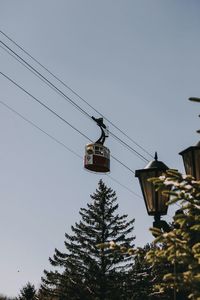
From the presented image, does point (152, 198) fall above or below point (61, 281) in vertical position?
below

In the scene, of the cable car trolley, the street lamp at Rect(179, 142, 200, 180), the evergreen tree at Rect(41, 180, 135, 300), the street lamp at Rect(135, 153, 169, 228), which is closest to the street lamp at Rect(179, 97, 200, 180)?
the street lamp at Rect(179, 142, 200, 180)

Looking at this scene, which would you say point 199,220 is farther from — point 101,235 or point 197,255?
point 101,235

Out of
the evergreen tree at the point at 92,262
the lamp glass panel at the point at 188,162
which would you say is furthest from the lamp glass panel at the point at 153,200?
the evergreen tree at the point at 92,262

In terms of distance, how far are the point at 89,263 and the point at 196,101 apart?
38.8m

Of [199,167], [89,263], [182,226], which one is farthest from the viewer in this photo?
[89,263]

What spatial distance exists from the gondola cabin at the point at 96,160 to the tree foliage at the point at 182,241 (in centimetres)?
1112

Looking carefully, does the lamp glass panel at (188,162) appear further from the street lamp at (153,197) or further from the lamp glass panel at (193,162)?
the street lamp at (153,197)

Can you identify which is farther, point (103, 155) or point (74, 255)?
point (74, 255)

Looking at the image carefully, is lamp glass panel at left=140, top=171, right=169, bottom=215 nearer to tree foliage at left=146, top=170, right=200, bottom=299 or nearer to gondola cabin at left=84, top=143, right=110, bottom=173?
tree foliage at left=146, top=170, right=200, bottom=299

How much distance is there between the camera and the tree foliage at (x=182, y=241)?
142 inches

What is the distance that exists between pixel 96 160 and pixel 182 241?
38.9 ft

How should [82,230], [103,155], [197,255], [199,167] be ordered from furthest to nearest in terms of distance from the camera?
[82,230] → [103,155] → [199,167] → [197,255]

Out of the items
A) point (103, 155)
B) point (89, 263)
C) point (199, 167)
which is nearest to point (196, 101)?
point (199, 167)

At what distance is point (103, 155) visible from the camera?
15.4 m
